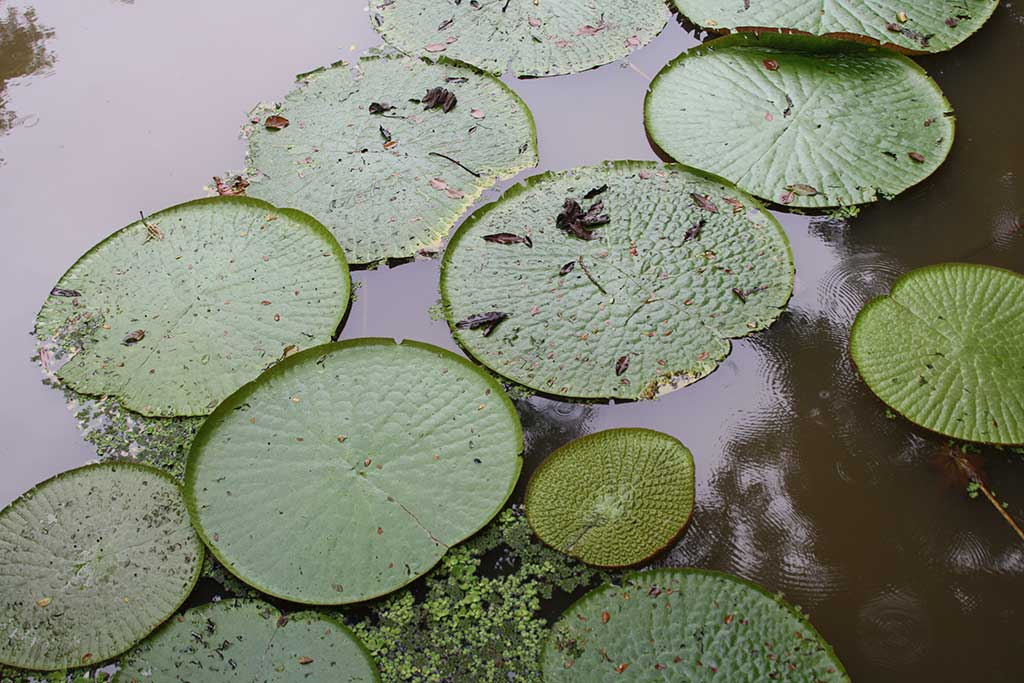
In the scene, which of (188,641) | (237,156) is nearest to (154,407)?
(188,641)

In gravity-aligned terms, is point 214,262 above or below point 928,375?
above

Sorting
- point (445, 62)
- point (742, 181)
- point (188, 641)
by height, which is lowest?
point (188, 641)

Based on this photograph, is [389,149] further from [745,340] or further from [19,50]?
[19,50]

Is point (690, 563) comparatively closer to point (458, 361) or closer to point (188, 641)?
point (458, 361)

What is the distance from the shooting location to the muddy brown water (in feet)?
7.34

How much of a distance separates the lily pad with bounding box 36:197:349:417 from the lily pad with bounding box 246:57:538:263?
0.52 feet

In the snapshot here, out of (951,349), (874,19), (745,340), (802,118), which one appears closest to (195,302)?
(745,340)

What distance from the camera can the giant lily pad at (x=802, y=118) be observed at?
2.99 m

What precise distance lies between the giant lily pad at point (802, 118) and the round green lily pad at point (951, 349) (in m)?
0.46

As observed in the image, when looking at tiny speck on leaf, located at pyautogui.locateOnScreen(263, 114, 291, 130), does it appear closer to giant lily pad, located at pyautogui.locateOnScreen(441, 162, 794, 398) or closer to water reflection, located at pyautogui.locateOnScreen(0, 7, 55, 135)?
giant lily pad, located at pyautogui.locateOnScreen(441, 162, 794, 398)

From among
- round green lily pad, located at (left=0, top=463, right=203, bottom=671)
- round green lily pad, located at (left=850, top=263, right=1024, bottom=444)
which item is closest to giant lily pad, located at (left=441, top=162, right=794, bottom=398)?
round green lily pad, located at (left=850, top=263, right=1024, bottom=444)

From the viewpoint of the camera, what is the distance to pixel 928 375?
2.50 meters

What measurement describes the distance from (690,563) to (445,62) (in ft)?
7.41

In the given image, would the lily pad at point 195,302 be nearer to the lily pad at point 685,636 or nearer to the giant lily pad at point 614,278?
the giant lily pad at point 614,278
